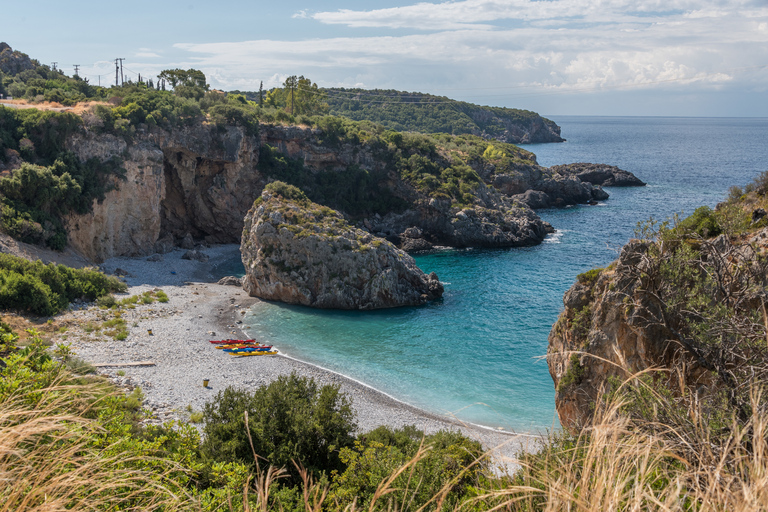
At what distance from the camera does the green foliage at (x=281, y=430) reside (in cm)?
1122

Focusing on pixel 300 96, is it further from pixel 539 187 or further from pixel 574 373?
pixel 574 373

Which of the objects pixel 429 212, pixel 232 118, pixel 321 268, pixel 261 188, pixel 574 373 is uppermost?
pixel 232 118

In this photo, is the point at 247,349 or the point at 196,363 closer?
the point at 196,363

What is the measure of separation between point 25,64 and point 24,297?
212 feet

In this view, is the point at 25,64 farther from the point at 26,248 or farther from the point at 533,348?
the point at 533,348

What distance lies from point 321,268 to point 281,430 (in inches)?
808

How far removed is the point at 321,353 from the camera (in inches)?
1013

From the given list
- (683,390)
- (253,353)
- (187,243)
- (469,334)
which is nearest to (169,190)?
(187,243)

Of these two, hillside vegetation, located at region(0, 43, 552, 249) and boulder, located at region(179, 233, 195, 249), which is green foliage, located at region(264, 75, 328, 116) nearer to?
hillside vegetation, located at region(0, 43, 552, 249)

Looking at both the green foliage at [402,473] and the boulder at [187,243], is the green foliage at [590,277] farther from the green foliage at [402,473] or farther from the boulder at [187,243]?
the boulder at [187,243]

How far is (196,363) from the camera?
73.9ft

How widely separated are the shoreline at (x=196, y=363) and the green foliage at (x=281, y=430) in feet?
12.4

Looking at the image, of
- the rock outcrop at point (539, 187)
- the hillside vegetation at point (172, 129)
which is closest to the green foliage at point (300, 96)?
the hillside vegetation at point (172, 129)

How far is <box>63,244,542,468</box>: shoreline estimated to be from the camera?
1844 cm
